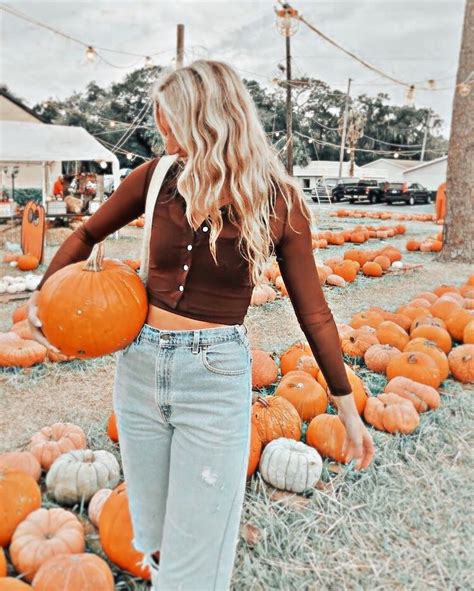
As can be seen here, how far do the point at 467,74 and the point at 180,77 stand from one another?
8.74 metres

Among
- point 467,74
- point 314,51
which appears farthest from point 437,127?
point 467,74

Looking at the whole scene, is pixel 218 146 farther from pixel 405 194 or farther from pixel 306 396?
pixel 405 194

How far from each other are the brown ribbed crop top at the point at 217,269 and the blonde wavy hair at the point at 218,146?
0.04 m

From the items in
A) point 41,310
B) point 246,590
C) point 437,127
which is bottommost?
point 246,590

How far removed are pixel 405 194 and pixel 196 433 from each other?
32568mm

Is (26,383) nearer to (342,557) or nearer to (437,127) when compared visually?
(342,557)

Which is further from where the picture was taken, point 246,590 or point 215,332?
point 246,590

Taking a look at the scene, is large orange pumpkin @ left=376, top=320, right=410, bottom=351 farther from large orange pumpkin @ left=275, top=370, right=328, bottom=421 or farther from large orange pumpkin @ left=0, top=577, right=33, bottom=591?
large orange pumpkin @ left=0, top=577, right=33, bottom=591

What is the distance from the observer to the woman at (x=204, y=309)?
4.58 ft

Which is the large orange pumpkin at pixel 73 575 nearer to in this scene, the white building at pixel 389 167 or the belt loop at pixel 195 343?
the belt loop at pixel 195 343

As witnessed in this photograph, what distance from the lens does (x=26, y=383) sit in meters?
3.86

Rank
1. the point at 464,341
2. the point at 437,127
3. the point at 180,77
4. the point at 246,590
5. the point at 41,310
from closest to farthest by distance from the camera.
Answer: the point at 180,77, the point at 41,310, the point at 246,590, the point at 464,341, the point at 437,127

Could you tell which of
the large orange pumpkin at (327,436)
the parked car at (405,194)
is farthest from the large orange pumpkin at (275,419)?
the parked car at (405,194)

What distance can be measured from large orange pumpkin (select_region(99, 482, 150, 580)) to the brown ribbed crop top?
36.4 inches
